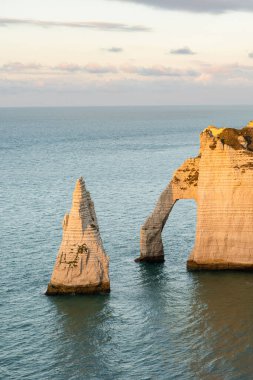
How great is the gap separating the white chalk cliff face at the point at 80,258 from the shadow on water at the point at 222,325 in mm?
6597

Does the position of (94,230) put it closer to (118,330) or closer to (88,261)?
(88,261)

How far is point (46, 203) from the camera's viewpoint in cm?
8931

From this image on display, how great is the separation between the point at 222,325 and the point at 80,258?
1056 cm

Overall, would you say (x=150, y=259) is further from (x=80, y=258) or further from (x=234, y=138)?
(x=234, y=138)

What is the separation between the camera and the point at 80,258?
5316 cm

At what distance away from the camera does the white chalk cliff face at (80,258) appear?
53.3 metres

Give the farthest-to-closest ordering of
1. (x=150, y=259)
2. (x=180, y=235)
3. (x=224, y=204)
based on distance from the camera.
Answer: (x=180, y=235) → (x=150, y=259) → (x=224, y=204)

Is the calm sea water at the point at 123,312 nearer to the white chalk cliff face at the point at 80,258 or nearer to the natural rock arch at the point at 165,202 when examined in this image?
the white chalk cliff face at the point at 80,258

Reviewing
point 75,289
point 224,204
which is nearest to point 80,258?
point 75,289

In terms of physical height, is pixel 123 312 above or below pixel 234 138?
below

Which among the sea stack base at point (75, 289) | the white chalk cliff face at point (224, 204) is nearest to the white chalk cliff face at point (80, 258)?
the sea stack base at point (75, 289)

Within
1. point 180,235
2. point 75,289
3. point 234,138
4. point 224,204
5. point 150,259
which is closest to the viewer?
point 75,289

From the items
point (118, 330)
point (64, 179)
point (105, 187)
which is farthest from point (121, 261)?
point (64, 179)

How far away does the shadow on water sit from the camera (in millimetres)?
42469
